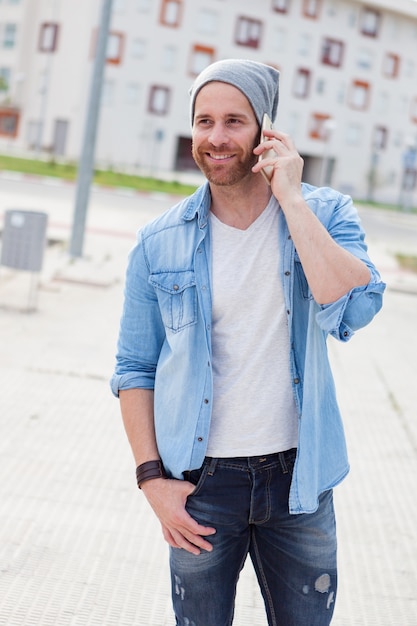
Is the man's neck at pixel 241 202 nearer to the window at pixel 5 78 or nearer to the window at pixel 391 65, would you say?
the window at pixel 5 78

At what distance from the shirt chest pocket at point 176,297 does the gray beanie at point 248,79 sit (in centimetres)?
39

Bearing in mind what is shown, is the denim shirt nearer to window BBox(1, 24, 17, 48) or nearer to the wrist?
the wrist

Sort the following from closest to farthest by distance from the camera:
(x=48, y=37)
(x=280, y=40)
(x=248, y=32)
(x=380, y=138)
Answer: (x=248, y=32)
(x=48, y=37)
(x=280, y=40)
(x=380, y=138)

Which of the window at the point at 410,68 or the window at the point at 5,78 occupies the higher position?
the window at the point at 410,68

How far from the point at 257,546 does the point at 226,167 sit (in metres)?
0.95

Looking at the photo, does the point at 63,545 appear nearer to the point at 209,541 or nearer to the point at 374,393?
the point at 209,541

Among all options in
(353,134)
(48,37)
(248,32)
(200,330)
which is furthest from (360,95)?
(200,330)

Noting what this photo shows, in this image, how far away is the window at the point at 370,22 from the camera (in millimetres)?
59594

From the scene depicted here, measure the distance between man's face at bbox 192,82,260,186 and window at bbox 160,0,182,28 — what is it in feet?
176

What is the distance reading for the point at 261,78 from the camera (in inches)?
88.7

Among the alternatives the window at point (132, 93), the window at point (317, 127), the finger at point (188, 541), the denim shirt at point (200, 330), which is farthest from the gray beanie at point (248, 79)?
the window at point (317, 127)

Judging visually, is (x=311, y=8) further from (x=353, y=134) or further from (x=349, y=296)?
(x=349, y=296)

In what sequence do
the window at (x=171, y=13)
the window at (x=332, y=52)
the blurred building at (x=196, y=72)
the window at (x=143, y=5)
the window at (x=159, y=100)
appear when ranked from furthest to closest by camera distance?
the window at (x=332, y=52) < the window at (x=159, y=100) < the blurred building at (x=196, y=72) < the window at (x=171, y=13) < the window at (x=143, y=5)

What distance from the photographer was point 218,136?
2219 millimetres
